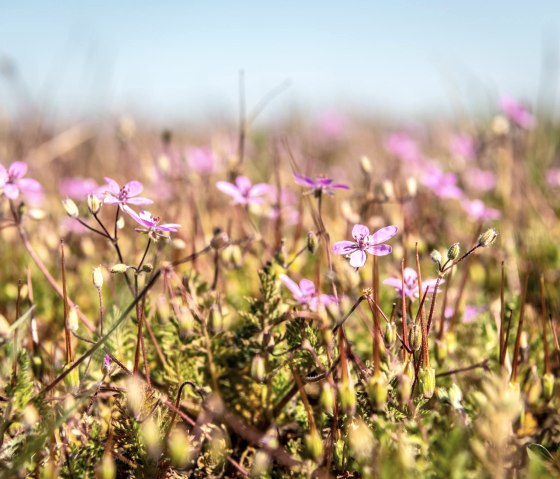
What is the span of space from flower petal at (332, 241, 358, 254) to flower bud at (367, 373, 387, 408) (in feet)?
0.89

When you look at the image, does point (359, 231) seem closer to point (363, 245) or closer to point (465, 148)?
point (363, 245)

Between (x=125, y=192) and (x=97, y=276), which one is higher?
(x=125, y=192)

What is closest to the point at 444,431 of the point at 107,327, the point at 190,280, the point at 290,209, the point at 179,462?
the point at 179,462

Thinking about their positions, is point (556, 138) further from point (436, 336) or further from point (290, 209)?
point (436, 336)

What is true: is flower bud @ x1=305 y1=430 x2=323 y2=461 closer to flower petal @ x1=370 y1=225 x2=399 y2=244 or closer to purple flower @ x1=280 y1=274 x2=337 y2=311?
purple flower @ x1=280 y1=274 x2=337 y2=311

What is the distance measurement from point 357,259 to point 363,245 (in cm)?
6

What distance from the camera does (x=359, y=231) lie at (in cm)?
118

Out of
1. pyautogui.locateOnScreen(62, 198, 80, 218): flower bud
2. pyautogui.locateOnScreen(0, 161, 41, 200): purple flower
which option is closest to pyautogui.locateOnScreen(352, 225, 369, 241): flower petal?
pyautogui.locateOnScreen(62, 198, 80, 218): flower bud

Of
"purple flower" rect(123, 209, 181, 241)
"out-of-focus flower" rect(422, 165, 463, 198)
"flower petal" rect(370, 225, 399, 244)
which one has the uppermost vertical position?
"purple flower" rect(123, 209, 181, 241)

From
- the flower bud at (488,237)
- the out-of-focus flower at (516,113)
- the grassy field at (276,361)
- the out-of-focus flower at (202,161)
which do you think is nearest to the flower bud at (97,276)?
the grassy field at (276,361)

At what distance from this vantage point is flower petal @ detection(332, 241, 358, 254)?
117 centimetres

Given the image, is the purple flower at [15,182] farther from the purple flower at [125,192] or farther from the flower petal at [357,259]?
the flower petal at [357,259]

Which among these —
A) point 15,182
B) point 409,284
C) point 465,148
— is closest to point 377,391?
point 409,284

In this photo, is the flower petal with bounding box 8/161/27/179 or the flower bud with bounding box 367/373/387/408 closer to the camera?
the flower bud with bounding box 367/373/387/408
